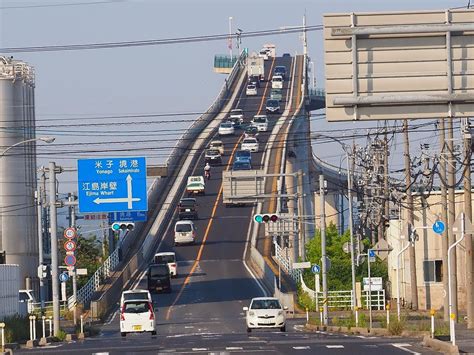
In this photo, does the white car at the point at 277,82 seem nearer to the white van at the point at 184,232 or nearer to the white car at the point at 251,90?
the white car at the point at 251,90

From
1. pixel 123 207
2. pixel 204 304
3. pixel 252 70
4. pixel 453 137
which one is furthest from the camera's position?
pixel 252 70

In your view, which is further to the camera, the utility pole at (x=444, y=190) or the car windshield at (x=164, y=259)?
the car windshield at (x=164, y=259)

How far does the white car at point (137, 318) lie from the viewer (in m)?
44.5

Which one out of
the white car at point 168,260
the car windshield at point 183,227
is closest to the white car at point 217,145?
the car windshield at point 183,227

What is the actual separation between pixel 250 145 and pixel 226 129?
11.6 metres

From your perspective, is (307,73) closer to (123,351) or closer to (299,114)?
(299,114)

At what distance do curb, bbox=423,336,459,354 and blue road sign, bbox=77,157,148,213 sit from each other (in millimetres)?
24123

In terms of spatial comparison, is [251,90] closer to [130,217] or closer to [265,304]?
[130,217]

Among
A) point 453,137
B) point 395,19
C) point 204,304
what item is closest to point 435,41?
point 395,19

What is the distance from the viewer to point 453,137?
153 feet

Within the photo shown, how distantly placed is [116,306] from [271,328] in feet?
83.7

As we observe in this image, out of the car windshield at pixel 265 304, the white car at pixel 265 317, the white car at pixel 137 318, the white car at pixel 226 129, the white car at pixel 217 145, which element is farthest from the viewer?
the white car at pixel 226 129

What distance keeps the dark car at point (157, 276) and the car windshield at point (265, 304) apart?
27.7 metres

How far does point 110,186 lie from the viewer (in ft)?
171
